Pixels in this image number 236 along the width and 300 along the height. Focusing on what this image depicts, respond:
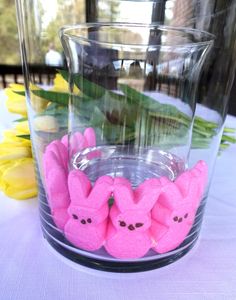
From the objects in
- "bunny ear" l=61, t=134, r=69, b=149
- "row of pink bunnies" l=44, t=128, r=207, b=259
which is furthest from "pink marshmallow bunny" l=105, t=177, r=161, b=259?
"bunny ear" l=61, t=134, r=69, b=149

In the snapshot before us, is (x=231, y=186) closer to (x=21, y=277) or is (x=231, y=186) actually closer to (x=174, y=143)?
(x=174, y=143)

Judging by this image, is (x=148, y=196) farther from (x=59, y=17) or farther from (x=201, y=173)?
(x=59, y=17)

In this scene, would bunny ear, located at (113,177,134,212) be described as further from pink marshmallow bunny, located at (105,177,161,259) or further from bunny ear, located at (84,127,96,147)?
bunny ear, located at (84,127,96,147)

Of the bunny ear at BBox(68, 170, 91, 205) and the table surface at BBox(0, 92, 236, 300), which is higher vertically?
the bunny ear at BBox(68, 170, 91, 205)

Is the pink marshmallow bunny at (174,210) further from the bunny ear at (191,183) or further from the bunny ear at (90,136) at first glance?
the bunny ear at (90,136)

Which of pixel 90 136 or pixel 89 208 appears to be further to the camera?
pixel 90 136

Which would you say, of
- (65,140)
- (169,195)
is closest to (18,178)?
(65,140)
